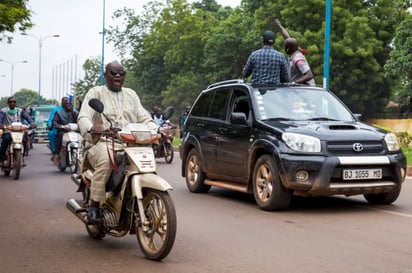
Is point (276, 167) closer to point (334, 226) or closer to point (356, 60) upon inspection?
point (334, 226)

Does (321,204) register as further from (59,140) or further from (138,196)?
(59,140)

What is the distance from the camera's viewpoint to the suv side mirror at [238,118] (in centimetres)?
906

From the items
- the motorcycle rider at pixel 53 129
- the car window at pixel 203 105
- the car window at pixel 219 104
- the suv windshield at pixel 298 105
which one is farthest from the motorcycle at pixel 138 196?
the motorcycle rider at pixel 53 129

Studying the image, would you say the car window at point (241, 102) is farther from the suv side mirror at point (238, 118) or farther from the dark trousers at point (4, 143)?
the dark trousers at point (4, 143)

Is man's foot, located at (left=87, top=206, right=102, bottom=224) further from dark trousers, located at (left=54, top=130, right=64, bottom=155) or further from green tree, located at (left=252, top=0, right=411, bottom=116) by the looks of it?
green tree, located at (left=252, top=0, right=411, bottom=116)

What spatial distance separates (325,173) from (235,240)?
1.91 meters

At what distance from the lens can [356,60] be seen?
4038 cm

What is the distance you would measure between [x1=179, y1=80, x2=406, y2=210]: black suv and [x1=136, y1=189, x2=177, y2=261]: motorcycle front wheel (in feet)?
9.41

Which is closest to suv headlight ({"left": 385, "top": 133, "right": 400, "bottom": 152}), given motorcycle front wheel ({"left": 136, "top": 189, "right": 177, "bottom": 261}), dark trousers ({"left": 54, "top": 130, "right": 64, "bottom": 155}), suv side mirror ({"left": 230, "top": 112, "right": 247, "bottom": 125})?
suv side mirror ({"left": 230, "top": 112, "right": 247, "bottom": 125})

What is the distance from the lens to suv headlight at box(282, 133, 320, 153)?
8.12m

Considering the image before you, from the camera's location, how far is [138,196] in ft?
18.2

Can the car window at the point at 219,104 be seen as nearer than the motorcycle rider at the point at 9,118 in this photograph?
Yes

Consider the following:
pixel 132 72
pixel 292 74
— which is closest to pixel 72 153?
pixel 292 74

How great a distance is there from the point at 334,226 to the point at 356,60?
Result: 113 ft
